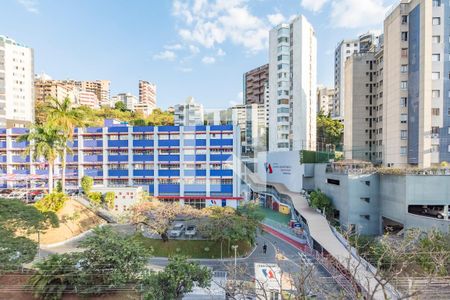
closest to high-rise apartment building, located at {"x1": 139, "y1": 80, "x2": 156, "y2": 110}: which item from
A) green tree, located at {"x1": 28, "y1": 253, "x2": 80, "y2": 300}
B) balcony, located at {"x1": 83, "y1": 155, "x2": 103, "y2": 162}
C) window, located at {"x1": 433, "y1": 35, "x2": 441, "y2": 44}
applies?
balcony, located at {"x1": 83, "y1": 155, "x2": 103, "y2": 162}

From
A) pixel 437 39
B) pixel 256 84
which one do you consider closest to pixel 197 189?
pixel 437 39

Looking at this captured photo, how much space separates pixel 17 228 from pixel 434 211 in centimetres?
3256

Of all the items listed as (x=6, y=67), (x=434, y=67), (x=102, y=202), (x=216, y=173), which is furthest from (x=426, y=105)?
(x=6, y=67)

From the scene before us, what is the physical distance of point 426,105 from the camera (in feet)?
93.5

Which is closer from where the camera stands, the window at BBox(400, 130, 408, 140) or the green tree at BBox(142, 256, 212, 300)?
the green tree at BBox(142, 256, 212, 300)

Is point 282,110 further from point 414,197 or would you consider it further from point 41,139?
point 41,139

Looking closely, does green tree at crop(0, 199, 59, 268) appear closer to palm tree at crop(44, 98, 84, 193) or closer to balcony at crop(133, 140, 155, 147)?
palm tree at crop(44, 98, 84, 193)

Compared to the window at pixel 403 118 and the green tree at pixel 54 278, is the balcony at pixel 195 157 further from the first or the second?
the window at pixel 403 118

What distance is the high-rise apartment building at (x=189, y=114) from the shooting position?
6044cm

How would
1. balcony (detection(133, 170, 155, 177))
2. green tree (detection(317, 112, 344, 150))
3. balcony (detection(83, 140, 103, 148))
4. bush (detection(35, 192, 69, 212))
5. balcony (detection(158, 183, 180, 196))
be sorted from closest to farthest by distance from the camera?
bush (detection(35, 192, 69, 212)) → balcony (detection(158, 183, 180, 196)) → balcony (detection(133, 170, 155, 177)) → balcony (detection(83, 140, 103, 148)) → green tree (detection(317, 112, 344, 150))

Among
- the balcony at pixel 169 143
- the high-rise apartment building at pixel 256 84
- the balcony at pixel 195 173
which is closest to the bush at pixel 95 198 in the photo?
the balcony at pixel 169 143

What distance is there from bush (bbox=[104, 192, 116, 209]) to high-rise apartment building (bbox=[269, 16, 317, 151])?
92.6 ft

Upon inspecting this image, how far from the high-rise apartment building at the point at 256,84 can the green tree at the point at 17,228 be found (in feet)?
218

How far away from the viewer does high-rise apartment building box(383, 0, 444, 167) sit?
28.3 m
